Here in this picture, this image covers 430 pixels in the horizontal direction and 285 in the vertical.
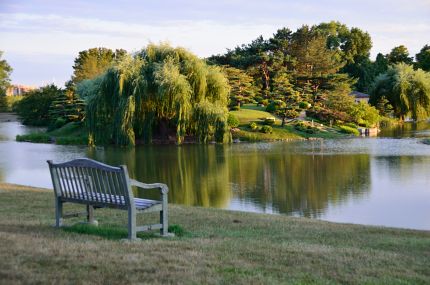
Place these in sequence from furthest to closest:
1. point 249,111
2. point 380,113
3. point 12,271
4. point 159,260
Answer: point 380,113 → point 249,111 → point 159,260 → point 12,271

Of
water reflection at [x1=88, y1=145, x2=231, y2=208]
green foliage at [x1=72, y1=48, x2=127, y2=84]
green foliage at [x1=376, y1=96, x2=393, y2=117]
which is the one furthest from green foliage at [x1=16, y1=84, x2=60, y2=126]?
green foliage at [x1=376, y1=96, x2=393, y2=117]

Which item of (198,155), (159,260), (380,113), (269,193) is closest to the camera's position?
(159,260)

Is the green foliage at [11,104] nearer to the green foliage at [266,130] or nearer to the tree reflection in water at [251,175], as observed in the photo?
the green foliage at [266,130]

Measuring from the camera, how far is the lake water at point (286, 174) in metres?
13.5

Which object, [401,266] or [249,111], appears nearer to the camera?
[401,266]

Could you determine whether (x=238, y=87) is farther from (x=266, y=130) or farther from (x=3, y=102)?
(x=3, y=102)

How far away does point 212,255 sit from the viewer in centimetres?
565

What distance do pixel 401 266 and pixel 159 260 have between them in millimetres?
2353

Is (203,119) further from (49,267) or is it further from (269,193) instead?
(49,267)

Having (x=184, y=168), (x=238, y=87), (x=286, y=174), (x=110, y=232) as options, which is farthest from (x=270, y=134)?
(x=110, y=232)

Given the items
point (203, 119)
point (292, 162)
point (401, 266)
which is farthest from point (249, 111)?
point (401, 266)

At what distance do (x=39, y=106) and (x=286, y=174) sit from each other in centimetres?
4779

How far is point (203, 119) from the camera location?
108ft

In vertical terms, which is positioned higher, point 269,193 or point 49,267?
point 49,267
